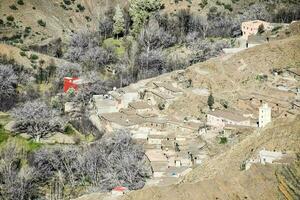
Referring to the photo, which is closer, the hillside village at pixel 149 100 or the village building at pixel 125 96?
the hillside village at pixel 149 100

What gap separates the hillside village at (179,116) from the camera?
50.0 meters

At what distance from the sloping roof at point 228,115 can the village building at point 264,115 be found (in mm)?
2208

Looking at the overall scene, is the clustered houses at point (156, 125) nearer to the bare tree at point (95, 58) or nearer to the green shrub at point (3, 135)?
the green shrub at point (3, 135)

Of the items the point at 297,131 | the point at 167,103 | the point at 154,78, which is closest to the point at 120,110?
Result: the point at 167,103

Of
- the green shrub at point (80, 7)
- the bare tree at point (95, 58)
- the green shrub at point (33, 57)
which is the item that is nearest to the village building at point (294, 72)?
the bare tree at point (95, 58)

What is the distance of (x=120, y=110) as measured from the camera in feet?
200

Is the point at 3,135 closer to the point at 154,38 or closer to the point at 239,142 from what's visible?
the point at 239,142

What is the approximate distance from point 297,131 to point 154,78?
31196 mm

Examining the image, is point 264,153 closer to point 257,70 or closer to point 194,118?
point 194,118

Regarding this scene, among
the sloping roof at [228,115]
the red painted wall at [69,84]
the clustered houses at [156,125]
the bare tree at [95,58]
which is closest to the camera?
the clustered houses at [156,125]

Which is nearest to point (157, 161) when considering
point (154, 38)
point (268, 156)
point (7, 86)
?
point (268, 156)

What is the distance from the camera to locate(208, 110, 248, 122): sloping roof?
180ft

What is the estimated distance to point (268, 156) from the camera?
120 ft

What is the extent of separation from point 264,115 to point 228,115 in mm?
3730
